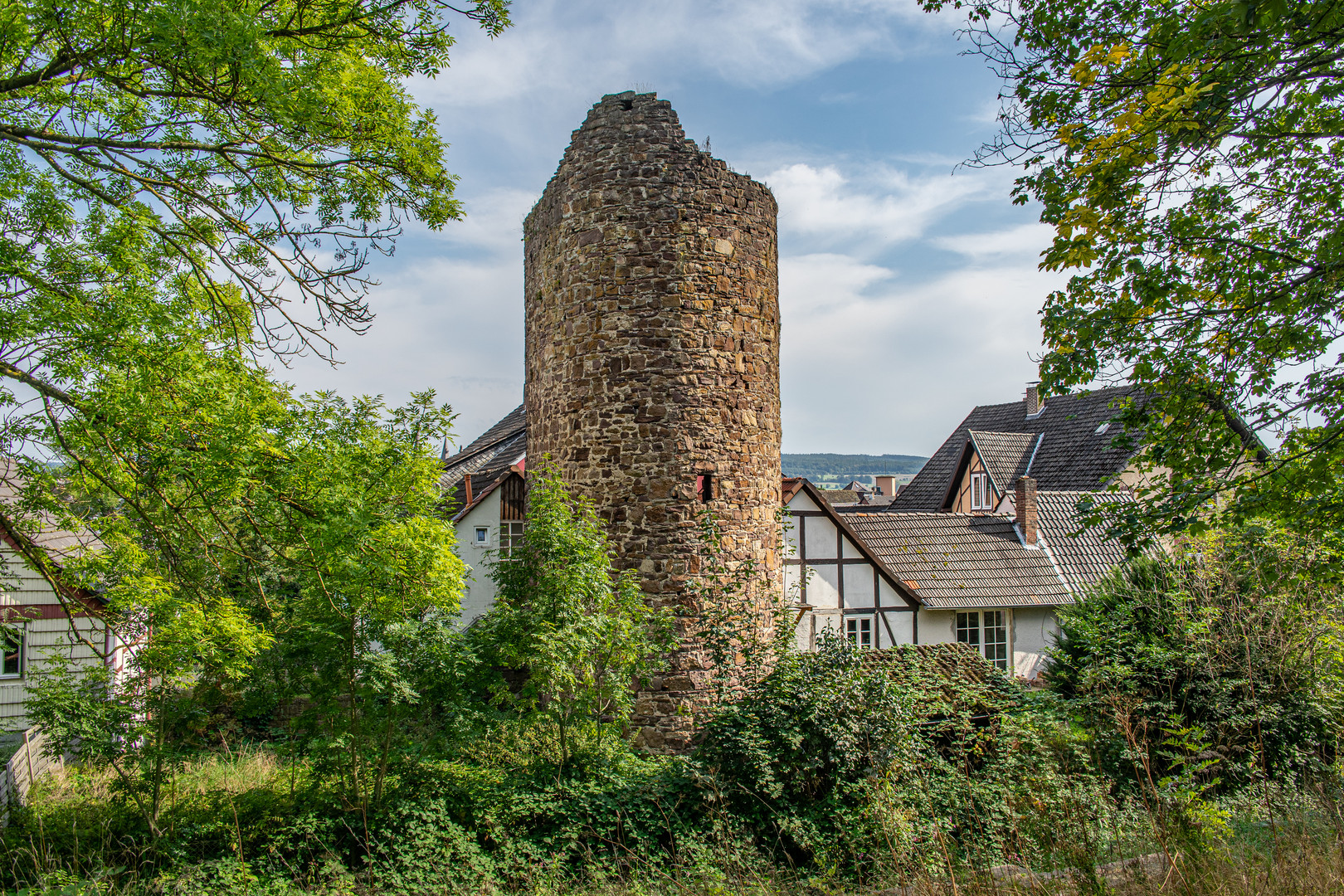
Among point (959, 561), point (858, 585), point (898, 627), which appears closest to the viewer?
point (858, 585)

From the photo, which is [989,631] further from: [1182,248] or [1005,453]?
[1182,248]

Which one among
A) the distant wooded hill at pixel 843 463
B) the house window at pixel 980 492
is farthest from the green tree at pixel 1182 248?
the distant wooded hill at pixel 843 463

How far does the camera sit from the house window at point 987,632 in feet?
49.0

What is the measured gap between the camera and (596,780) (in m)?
7.50

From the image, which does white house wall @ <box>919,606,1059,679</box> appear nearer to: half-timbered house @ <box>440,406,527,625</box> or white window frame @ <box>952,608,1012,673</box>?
white window frame @ <box>952,608,1012,673</box>

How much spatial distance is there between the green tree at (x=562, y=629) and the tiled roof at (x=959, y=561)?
8.00m

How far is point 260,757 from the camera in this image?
9500 mm

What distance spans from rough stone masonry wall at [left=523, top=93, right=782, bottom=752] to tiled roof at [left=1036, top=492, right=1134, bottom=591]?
9.44m

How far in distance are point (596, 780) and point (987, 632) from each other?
33.7 feet

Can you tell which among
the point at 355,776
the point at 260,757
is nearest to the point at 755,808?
the point at 355,776

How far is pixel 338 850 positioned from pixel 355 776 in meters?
0.59

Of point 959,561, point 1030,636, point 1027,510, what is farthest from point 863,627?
point 1027,510

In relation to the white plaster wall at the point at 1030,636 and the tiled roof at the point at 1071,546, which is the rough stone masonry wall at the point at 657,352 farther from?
the tiled roof at the point at 1071,546

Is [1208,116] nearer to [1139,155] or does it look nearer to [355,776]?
[1139,155]
